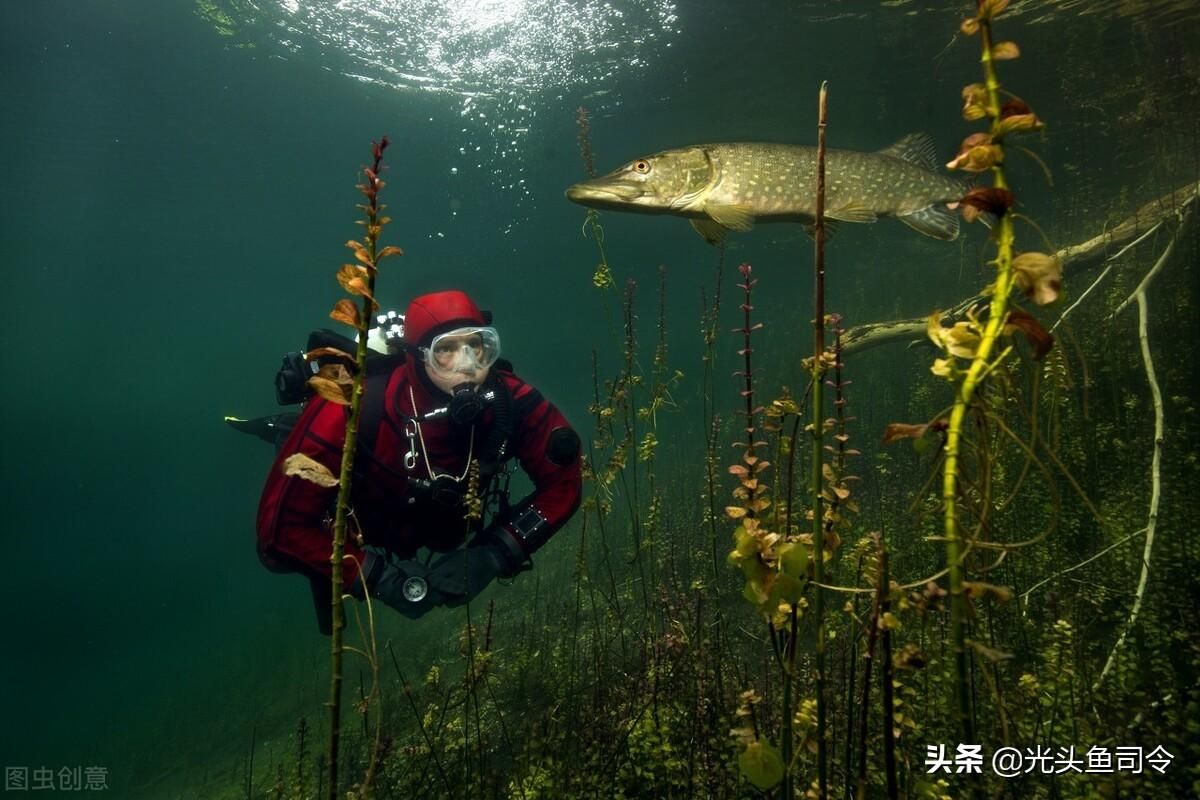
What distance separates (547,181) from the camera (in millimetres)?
23047

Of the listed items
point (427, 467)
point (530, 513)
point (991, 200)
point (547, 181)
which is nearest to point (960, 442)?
point (991, 200)

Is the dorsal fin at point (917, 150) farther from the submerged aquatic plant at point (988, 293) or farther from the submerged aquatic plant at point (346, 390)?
the submerged aquatic plant at point (346, 390)

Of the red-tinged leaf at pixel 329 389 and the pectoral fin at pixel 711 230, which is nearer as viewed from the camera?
the red-tinged leaf at pixel 329 389

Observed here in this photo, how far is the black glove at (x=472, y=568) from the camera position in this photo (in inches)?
180

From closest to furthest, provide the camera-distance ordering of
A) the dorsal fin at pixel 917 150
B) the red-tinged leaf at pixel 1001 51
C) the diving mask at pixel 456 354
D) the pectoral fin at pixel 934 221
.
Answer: the red-tinged leaf at pixel 1001 51, the pectoral fin at pixel 934 221, the dorsal fin at pixel 917 150, the diving mask at pixel 456 354

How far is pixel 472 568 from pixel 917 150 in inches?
199

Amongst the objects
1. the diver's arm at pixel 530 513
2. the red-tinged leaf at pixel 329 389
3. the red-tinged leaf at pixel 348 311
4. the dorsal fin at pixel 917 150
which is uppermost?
the dorsal fin at pixel 917 150

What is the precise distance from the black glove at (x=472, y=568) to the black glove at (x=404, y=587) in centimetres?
7

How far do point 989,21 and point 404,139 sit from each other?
2227 cm

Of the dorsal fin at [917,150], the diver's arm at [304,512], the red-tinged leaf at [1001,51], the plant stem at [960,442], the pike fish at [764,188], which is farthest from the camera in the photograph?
the diver's arm at [304,512]

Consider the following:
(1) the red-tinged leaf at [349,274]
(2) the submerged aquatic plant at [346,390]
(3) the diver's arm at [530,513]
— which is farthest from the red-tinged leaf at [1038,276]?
(3) the diver's arm at [530,513]

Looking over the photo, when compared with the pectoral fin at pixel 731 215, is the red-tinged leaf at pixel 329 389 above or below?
below

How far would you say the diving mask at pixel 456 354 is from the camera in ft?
17.6

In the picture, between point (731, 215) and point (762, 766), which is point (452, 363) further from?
point (762, 766)
